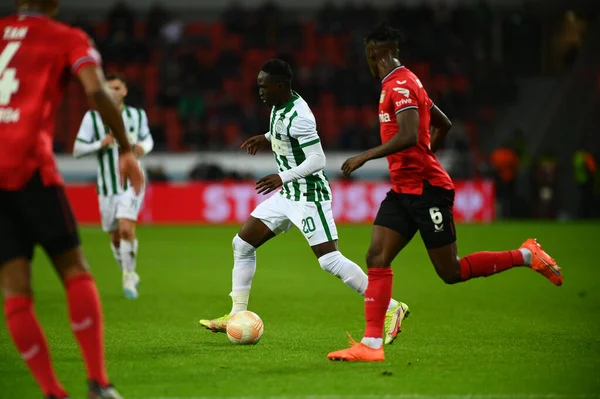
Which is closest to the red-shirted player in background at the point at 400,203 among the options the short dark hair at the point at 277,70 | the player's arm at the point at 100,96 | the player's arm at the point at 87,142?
the short dark hair at the point at 277,70

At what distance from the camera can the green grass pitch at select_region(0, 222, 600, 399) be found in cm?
570

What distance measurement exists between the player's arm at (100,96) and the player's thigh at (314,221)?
3.03 m

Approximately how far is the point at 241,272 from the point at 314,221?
0.76 m

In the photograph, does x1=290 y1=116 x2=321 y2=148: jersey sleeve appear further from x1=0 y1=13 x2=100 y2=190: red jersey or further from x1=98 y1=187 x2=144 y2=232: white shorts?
x1=98 y1=187 x2=144 y2=232: white shorts

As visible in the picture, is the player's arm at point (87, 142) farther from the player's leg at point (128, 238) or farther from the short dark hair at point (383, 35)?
the short dark hair at point (383, 35)

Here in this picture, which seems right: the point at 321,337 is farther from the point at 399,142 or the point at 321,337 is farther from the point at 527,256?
the point at 399,142

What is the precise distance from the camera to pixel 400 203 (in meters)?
6.82

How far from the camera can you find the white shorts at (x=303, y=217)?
25.6ft

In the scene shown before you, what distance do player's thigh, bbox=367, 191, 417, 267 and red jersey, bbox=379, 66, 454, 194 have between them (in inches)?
4.5

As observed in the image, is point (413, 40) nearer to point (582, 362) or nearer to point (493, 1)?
point (493, 1)

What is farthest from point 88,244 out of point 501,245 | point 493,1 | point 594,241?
point 493,1

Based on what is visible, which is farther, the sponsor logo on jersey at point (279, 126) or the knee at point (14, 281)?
the sponsor logo on jersey at point (279, 126)

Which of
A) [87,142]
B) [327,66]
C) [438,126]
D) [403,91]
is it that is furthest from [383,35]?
[327,66]

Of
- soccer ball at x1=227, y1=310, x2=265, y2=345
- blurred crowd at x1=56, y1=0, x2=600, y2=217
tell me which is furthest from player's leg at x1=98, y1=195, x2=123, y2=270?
blurred crowd at x1=56, y1=0, x2=600, y2=217
